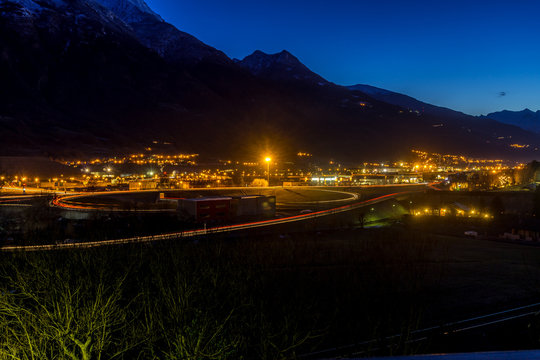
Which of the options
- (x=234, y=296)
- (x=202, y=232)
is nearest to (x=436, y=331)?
(x=234, y=296)

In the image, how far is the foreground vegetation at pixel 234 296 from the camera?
27.3ft

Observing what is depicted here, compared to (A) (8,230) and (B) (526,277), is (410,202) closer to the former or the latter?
(B) (526,277)

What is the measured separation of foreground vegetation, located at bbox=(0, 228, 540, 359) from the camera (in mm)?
8336

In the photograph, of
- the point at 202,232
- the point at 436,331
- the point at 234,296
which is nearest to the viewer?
the point at 234,296

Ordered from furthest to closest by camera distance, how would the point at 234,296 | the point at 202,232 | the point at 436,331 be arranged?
1. the point at 202,232
2. the point at 436,331
3. the point at 234,296

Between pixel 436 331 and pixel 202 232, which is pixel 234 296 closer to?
pixel 436 331

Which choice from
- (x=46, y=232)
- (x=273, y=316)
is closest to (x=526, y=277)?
(x=273, y=316)

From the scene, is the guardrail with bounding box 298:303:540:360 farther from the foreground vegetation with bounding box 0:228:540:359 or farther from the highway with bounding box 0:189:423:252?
the highway with bounding box 0:189:423:252

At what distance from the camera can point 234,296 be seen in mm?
11555

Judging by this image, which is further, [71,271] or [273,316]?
[71,271]

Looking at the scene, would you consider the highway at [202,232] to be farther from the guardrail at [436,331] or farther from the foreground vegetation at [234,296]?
the guardrail at [436,331]

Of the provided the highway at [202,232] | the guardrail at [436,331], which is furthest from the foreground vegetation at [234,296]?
the highway at [202,232]

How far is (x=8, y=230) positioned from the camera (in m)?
34.8

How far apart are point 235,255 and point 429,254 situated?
1418 cm
